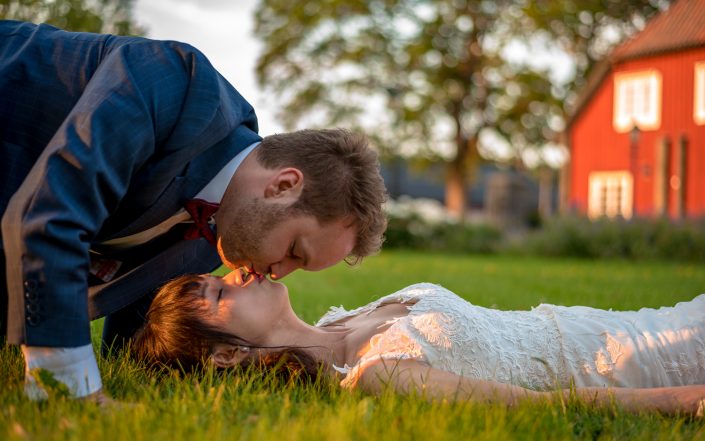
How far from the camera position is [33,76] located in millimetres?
2947

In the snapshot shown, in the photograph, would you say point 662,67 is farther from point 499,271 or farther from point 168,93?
point 168,93

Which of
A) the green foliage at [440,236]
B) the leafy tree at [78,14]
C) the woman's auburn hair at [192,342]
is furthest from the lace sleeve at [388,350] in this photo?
the green foliage at [440,236]

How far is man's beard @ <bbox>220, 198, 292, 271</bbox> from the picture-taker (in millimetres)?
3148

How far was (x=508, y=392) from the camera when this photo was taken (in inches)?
113

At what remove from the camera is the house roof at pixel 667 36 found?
2231 cm

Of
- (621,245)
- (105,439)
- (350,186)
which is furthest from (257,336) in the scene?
(621,245)

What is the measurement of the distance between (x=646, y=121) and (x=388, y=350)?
2275 cm

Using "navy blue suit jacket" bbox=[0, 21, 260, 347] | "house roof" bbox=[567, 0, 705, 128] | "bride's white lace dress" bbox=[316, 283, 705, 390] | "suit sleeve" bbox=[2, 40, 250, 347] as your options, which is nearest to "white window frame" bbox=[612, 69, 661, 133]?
"house roof" bbox=[567, 0, 705, 128]

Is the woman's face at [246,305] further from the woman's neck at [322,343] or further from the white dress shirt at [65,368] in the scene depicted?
the white dress shirt at [65,368]

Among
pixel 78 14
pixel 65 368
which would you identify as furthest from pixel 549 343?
pixel 78 14

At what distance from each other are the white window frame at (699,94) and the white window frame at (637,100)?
113 centimetres

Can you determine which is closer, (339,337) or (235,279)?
(235,279)

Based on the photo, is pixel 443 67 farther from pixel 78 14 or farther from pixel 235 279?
pixel 235 279

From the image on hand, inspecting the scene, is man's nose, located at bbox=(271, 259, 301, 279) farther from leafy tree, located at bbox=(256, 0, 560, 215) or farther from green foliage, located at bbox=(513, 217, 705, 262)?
leafy tree, located at bbox=(256, 0, 560, 215)
